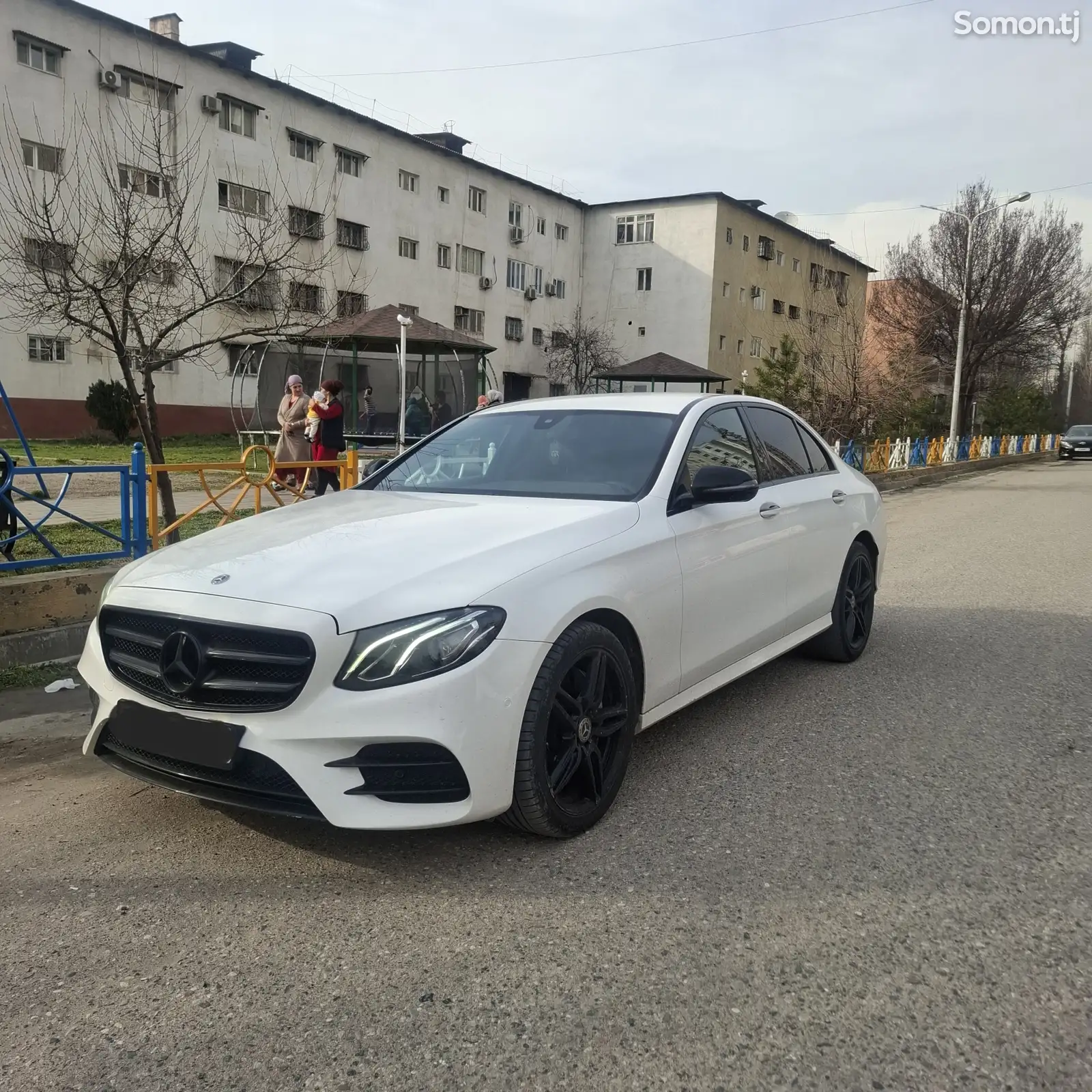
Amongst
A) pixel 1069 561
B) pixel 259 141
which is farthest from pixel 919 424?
pixel 259 141

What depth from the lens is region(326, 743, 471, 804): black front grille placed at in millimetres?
2869

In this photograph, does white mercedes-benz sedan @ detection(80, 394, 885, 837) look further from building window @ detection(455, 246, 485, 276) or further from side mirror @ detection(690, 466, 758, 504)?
building window @ detection(455, 246, 485, 276)

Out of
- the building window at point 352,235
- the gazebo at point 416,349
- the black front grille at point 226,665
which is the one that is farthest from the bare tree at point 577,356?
the black front grille at point 226,665

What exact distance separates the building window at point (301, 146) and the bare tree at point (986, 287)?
2433cm

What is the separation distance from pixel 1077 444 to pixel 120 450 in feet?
130

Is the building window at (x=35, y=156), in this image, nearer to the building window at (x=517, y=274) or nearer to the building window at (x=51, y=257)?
the building window at (x=51, y=257)

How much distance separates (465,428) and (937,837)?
2.79 metres

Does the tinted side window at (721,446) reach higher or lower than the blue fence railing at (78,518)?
higher

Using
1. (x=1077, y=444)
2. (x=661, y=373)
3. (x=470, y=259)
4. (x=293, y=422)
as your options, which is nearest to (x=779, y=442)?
(x=293, y=422)

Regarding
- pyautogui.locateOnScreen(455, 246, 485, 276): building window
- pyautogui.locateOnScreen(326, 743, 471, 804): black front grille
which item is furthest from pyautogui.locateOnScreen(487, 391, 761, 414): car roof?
pyautogui.locateOnScreen(455, 246, 485, 276): building window

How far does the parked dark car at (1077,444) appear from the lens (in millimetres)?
43875

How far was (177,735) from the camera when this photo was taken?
119 inches

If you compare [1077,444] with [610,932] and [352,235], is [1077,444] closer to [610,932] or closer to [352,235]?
[352,235]

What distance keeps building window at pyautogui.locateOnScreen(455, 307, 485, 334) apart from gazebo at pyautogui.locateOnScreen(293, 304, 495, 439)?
8762 millimetres
